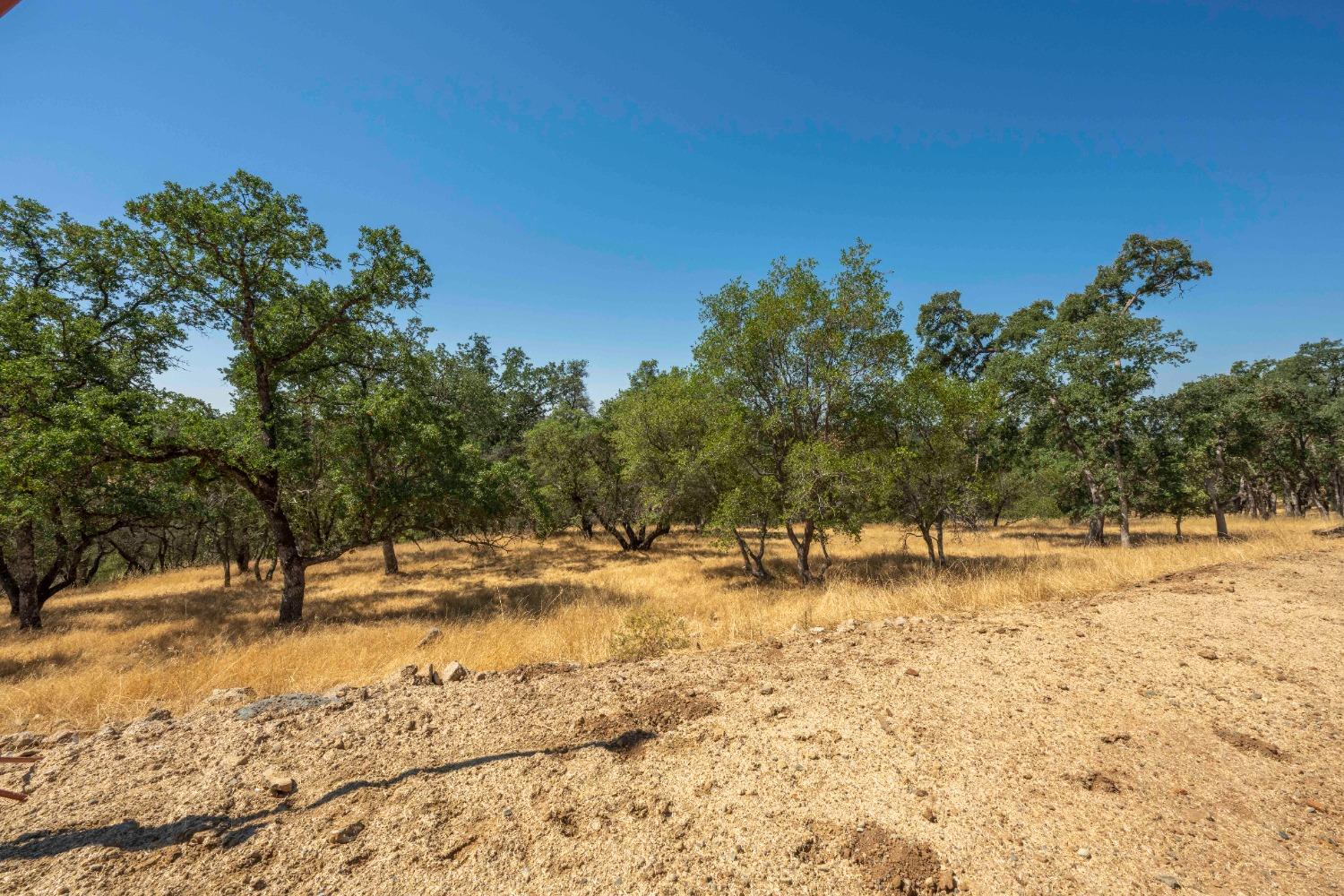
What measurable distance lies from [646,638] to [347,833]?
4.56 m

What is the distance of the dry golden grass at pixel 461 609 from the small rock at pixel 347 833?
3.78 meters

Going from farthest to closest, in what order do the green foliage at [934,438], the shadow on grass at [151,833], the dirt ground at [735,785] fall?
the green foliage at [934,438] → the shadow on grass at [151,833] → the dirt ground at [735,785]

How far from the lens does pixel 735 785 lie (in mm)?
3404

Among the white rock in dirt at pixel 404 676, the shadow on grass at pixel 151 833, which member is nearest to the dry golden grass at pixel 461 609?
the white rock in dirt at pixel 404 676

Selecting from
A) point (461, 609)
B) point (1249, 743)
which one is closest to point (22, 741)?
point (461, 609)

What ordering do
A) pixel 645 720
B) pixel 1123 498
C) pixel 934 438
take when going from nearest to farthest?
pixel 645 720 < pixel 934 438 < pixel 1123 498

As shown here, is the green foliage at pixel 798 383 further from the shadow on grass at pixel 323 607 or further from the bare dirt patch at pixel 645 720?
the bare dirt patch at pixel 645 720

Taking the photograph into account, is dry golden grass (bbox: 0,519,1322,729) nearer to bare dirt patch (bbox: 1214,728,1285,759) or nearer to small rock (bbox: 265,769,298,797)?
small rock (bbox: 265,769,298,797)

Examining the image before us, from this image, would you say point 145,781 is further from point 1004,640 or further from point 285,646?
point 1004,640

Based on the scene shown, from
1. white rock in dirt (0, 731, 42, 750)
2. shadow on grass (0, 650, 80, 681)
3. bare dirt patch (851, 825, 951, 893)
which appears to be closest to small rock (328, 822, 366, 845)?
bare dirt patch (851, 825, 951, 893)

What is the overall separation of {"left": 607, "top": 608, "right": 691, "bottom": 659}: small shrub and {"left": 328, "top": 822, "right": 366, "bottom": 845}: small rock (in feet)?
13.1

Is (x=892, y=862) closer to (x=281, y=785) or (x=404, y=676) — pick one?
(x=281, y=785)

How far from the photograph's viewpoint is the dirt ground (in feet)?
8.69

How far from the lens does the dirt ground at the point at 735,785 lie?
2648 millimetres
